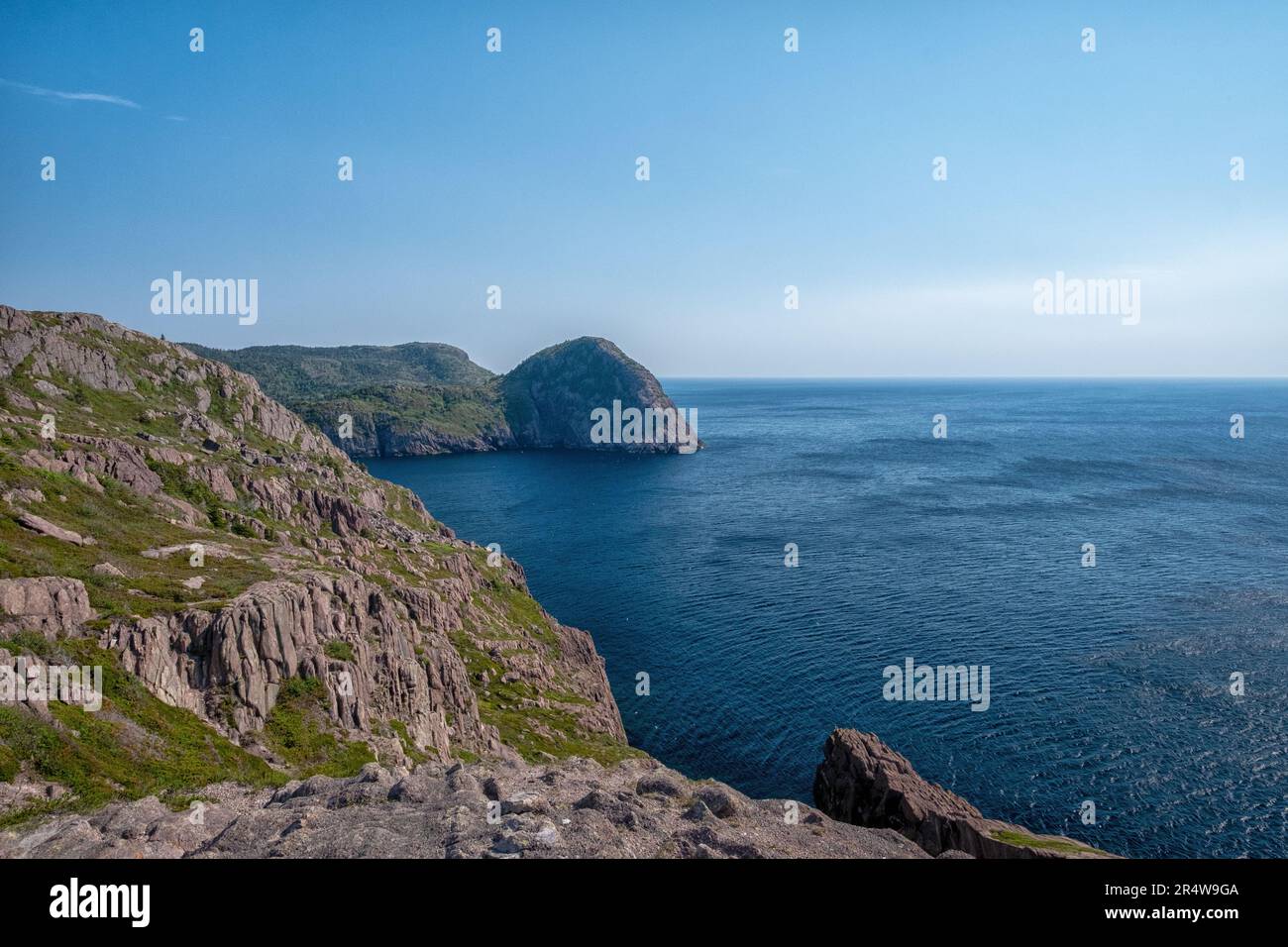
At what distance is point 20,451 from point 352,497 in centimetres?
4221

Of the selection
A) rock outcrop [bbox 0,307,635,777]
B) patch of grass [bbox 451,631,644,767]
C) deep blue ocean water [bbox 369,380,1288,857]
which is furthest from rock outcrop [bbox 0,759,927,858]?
deep blue ocean water [bbox 369,380,1288,857]

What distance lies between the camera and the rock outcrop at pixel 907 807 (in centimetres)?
4091

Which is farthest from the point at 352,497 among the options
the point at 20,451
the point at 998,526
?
the point at 998,526

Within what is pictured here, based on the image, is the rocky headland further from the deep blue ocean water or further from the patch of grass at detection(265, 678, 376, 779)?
the deep blue ocean water

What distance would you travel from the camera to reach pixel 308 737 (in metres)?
36.2

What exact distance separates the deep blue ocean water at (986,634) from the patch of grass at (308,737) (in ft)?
116

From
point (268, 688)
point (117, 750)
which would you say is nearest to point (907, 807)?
point (268, 688)

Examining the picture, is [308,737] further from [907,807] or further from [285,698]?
[907,807]

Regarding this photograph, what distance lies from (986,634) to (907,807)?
4250 cm

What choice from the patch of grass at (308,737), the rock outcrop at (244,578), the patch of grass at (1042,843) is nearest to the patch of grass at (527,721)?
the rock outcrop at (244,578)

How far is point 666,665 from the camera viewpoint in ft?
265

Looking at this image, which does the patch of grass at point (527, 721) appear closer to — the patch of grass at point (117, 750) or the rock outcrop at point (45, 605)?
the patch of grass at point (117, 750)
